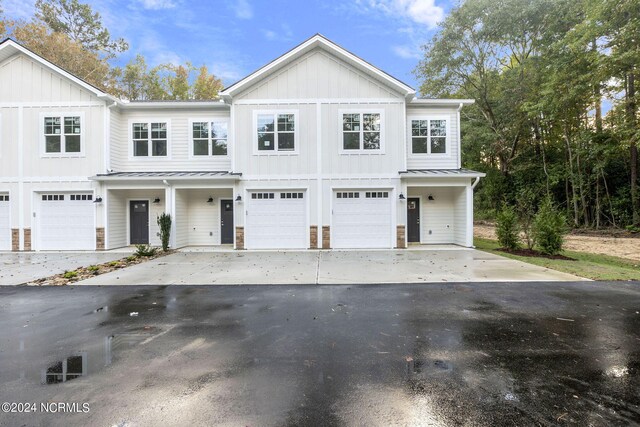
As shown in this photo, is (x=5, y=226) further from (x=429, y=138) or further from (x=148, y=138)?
(x=429, y=138)

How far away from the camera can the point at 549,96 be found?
16.6 metres

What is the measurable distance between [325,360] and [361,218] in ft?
30.9

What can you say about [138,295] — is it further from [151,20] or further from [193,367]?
[151,20]

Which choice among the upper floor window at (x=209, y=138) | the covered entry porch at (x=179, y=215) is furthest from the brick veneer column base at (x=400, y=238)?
the upper floor window at (x=209, y=138)

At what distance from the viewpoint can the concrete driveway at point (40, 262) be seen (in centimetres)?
749

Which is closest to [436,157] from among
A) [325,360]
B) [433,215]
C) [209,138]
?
[433,215]

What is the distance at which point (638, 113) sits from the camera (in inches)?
591

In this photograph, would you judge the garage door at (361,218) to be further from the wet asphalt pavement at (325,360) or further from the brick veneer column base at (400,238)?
the wet asphalt pavement at (325,360)

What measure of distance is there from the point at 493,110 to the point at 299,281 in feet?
70.0

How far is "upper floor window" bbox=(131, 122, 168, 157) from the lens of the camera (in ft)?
43.7

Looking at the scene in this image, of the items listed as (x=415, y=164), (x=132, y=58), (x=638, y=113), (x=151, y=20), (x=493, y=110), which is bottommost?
(x=415, y=164)

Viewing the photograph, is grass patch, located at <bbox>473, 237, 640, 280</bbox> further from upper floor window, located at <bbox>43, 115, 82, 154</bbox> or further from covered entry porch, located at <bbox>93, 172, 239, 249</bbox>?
upper floor window, located at <bbox>43, 115, 82, 154</bbox>

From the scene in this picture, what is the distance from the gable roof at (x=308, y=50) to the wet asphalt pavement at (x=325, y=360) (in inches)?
352

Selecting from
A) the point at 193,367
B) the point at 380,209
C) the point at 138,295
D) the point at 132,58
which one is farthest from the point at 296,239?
the point at 132,58
